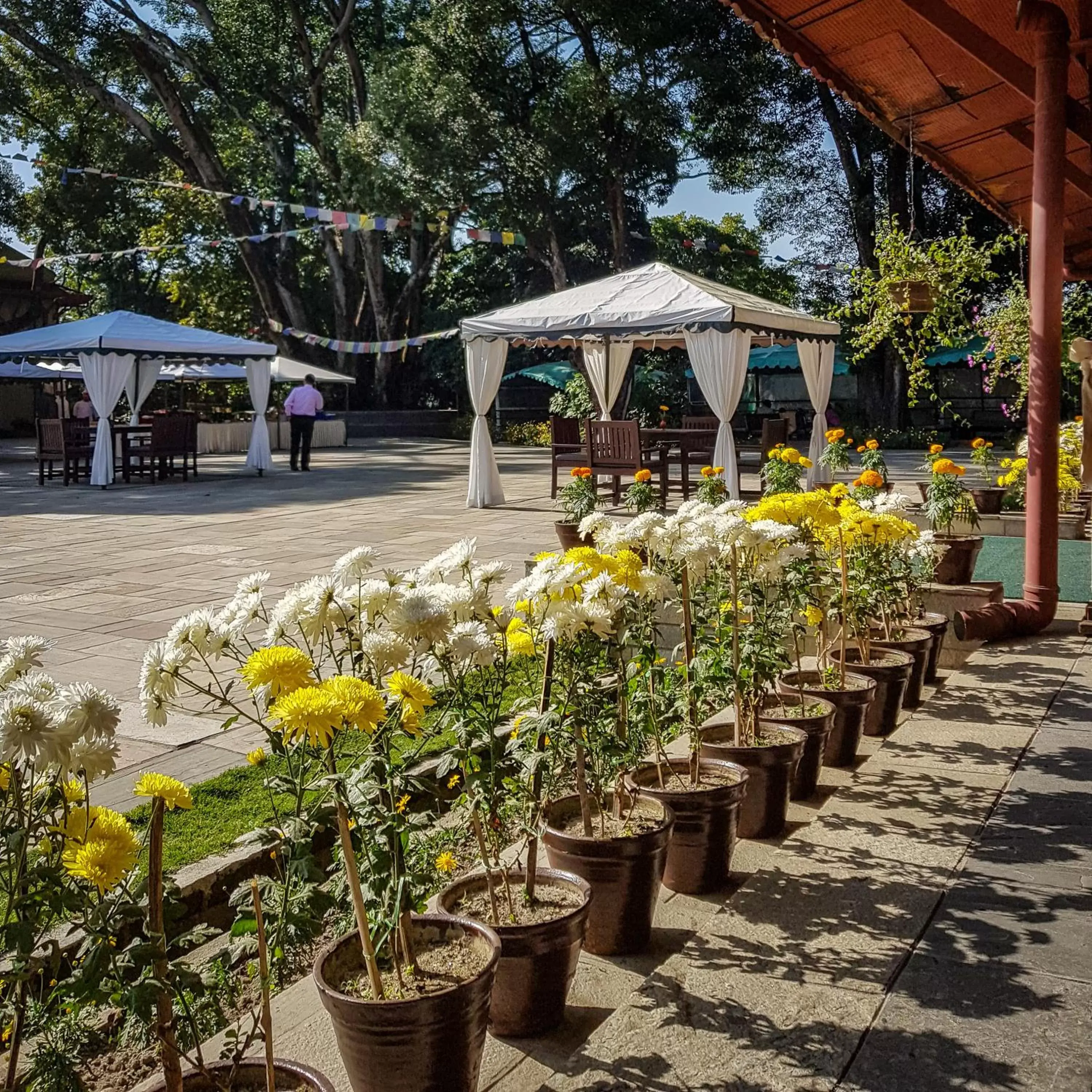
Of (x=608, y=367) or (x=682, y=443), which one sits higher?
(x=608, y=367)

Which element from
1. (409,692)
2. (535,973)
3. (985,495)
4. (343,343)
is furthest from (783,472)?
(343,343)

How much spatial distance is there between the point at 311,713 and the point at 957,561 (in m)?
5.08

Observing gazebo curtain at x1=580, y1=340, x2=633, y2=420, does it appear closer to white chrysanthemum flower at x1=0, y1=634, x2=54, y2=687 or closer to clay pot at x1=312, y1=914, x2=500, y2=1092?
clay pot at x1=312, y1=914, x2=500, y2=1092

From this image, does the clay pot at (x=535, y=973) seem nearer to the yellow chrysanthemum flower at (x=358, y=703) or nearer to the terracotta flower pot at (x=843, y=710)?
the yellow chrysanthemum flower at (x=358, y=703)

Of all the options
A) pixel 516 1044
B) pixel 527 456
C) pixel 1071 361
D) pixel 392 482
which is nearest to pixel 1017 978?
pixel 516 1044

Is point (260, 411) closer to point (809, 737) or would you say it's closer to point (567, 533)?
point (567, 533)

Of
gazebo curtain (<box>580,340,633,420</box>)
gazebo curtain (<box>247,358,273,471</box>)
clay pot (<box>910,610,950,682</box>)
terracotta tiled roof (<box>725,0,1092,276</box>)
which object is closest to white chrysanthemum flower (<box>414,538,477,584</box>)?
clay pot (<box>910,610,950,682</box>)

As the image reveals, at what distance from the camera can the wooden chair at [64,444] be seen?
15531mm

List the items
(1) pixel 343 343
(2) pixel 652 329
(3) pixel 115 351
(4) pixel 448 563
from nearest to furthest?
(4) pixel 448 563
(2) pixel 652 329
(3) pixel 115 351
(1) pixel 343 343

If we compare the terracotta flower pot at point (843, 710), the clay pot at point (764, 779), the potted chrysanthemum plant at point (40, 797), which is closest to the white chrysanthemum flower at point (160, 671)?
the potted chrysanthemum plant at point (40, 797)

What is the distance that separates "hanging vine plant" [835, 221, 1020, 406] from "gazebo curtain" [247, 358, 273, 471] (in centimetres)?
961

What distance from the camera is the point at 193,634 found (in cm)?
187

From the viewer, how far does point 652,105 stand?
20484 mm

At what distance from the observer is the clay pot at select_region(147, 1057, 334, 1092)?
69.2 inches
